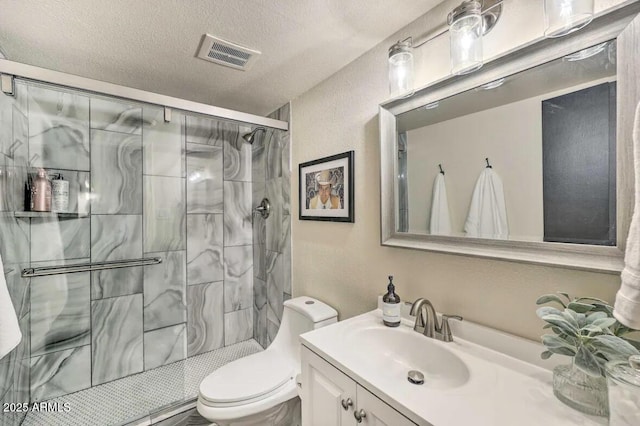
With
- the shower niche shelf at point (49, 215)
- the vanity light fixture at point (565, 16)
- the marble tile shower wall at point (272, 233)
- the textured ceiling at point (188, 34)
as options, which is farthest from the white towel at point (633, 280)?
the shower niche shelf at point (49, 215)

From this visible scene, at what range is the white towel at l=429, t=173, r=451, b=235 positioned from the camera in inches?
44.0

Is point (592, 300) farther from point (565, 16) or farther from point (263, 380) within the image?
point (263, 380)

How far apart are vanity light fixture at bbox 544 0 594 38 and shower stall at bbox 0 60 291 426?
154cm

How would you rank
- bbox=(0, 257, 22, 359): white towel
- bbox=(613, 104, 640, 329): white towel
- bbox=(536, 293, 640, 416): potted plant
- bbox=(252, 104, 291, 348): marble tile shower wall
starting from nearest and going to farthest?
1. bbox=(613, 104, 640, 329): white towel
2. bbox=(536, 293, 640, 416): potted plant
3. bbox=(0, 257, 22, 359): white towel
4. bbox=(252, 104, 291, 348): marble tile shower wall

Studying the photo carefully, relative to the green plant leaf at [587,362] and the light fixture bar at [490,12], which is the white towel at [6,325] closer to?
the green plant leaf at [587,362]

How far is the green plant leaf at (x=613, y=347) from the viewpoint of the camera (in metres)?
0.60

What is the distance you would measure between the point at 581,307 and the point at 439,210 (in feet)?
1.73

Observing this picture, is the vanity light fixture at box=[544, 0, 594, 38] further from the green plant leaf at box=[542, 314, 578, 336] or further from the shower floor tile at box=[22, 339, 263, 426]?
the shower floor tile at box=[22, 339, 263, 426]

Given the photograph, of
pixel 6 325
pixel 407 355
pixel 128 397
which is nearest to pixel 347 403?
pixel 407 355

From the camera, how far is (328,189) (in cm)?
169

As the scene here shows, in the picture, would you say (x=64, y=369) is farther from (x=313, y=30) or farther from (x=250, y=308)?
(x=313, y=30)

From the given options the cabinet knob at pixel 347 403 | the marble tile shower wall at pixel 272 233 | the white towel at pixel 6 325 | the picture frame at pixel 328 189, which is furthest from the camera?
the marble tile shower wall at pixel 272 233

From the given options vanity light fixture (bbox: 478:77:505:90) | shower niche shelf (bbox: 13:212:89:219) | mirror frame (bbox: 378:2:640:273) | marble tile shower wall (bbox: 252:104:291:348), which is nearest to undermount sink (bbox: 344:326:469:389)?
mirror frame (bbox: 378:2:640:273)

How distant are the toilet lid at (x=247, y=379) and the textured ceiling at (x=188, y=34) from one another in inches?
67.4
